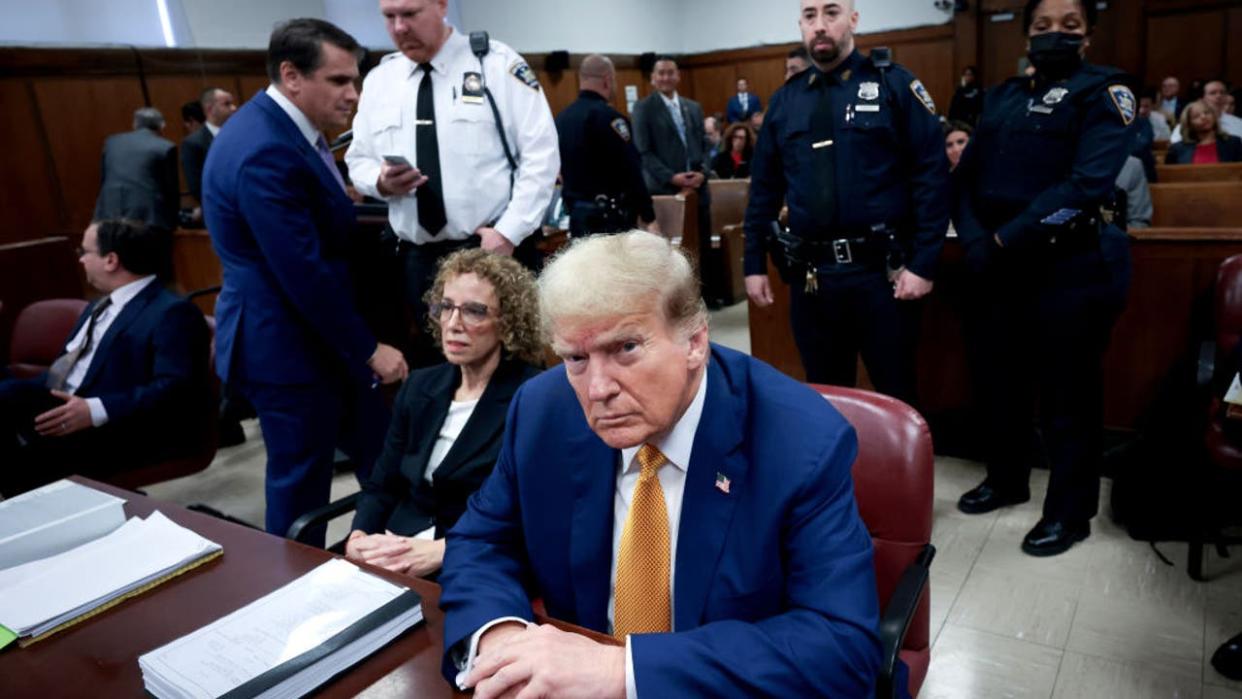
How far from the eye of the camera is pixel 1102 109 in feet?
7.49

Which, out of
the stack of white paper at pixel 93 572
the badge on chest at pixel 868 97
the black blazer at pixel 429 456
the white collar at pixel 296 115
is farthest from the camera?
the badge on chest at pixel 868 97

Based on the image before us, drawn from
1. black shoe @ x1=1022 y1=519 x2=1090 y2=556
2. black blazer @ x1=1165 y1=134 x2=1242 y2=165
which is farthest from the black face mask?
black blazer @ x1=1165 y1=134 x2=1242 y2=165

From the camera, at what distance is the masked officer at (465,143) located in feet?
8.35

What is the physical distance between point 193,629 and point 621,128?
3593 mm

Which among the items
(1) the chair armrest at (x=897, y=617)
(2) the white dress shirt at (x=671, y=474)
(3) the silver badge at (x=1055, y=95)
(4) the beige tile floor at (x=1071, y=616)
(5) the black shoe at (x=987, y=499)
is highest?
(3) the silver badge at (x=1055, y=95)

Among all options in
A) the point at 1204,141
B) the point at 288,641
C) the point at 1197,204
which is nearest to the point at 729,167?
the point at 1204,141

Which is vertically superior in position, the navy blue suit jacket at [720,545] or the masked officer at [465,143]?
the masked officer at [465,143]

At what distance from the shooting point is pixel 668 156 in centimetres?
649

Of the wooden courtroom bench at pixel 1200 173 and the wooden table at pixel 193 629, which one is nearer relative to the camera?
the wooden table at pixel 193 629

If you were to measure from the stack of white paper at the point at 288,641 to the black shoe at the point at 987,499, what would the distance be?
2.25m

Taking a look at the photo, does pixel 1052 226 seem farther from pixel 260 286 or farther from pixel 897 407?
pixel 260 286

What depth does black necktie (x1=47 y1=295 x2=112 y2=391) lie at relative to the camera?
9.13ft

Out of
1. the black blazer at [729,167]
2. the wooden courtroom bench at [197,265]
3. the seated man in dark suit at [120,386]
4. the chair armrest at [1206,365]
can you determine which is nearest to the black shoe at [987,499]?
the chair armrest at [1206,365]

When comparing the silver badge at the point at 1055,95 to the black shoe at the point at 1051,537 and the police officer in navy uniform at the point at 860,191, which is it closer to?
the police officer in navy uniform at the point at 860,191
